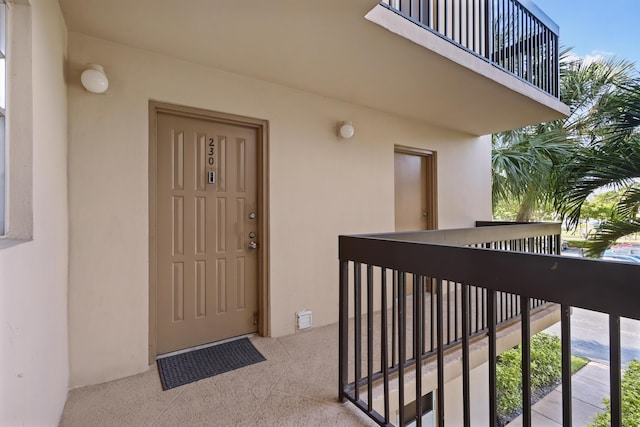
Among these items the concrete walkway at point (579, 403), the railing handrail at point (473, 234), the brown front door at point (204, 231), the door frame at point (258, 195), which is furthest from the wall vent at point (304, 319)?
the concrete walkway at point (579, 403)

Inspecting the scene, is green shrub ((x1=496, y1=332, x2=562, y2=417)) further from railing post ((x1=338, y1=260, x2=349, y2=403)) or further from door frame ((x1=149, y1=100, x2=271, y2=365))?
door frame ((x1=149, y1=100, x2=271, y2=365))

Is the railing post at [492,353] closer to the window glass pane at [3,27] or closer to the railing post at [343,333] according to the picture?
the railing post at [343,333]

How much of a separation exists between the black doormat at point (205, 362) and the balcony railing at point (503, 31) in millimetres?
2648

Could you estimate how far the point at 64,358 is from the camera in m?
1.64

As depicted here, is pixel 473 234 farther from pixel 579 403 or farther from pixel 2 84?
pixel 579 403

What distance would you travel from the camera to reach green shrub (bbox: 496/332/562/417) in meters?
4.22

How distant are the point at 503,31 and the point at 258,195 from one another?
2.98 meters

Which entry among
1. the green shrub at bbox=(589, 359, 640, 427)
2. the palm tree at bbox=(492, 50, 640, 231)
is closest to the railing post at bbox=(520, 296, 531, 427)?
the green shrub at bbox=(589, 359, 640, 427)

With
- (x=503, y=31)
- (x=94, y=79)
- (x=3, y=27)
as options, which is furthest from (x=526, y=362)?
(x=503, y=31)

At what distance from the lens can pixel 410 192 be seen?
11.8ft

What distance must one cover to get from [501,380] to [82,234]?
563cm

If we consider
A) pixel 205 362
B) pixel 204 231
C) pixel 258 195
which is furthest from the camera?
pixel 258 195

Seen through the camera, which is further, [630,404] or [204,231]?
[630,404]

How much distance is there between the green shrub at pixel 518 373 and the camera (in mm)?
4223
